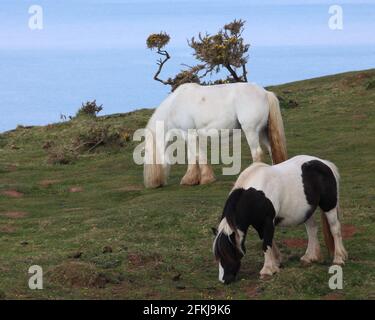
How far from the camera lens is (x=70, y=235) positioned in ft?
56.8

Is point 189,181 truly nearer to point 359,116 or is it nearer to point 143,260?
point 143,260

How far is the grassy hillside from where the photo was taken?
12.6m

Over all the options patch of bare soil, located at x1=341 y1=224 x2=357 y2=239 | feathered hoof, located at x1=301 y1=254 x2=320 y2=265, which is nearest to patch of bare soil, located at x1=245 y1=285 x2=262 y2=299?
feathered hoof, located at x1=301 y1=254 x2=320 y2=265

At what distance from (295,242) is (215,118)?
6570 millimetres

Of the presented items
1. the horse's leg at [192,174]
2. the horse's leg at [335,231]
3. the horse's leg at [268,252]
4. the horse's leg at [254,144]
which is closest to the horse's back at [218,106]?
the horse's leg at [254,144]

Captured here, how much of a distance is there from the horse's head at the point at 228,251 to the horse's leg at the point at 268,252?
0.36 metres

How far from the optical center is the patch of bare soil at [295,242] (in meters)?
15.3

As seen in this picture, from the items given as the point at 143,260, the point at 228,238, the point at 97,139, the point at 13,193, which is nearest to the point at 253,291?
the point at 228,238

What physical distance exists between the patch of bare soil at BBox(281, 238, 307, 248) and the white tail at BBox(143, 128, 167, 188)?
23.0ft

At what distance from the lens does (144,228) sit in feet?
56.1

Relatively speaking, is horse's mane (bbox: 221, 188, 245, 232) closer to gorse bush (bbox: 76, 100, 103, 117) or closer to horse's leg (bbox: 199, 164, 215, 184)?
horse's leg (bbox: 199, 164, 215, 184)

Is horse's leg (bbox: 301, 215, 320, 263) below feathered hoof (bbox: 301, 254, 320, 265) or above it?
above

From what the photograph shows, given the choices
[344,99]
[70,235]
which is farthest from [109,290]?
[344,99]
